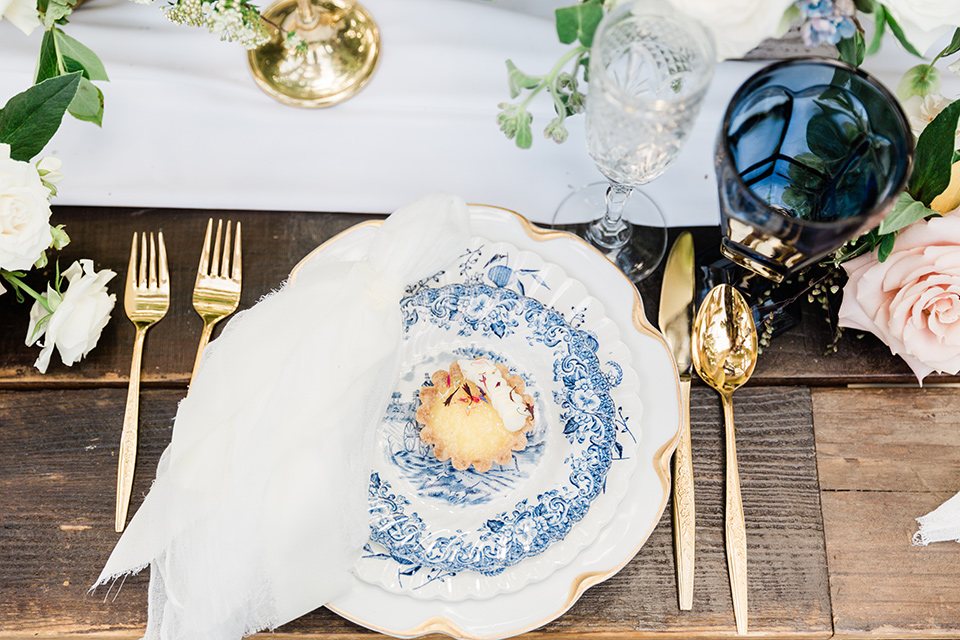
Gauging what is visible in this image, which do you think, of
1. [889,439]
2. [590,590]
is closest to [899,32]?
[889,439]

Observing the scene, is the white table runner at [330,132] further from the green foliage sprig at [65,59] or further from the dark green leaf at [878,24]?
the dark green leaf at [878,24]

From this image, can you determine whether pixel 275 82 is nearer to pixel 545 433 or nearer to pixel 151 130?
pixel 151 130

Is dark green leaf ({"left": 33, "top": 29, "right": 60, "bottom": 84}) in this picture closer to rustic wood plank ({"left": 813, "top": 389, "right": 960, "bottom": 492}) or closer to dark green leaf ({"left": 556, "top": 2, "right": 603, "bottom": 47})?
dark green leaf ({"left": 556, "top": 2, "right": 603, "bottom": 47})

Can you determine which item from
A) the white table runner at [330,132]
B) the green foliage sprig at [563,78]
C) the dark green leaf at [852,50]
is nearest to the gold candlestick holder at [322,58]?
the white table runner at [330,132]

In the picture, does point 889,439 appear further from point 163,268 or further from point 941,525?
point 163,268

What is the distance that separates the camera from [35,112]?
0.61 m

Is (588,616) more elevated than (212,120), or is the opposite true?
(212,120)

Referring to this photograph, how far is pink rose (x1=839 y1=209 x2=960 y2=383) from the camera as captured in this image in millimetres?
640

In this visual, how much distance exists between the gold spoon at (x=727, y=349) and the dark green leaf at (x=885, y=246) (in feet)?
0.41

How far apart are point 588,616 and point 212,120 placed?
0.64m

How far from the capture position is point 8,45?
0.79 m

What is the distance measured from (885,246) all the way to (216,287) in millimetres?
644

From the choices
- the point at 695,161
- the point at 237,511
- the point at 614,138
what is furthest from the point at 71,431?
the point at 695,161

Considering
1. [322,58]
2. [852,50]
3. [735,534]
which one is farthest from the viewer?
[322,58]
